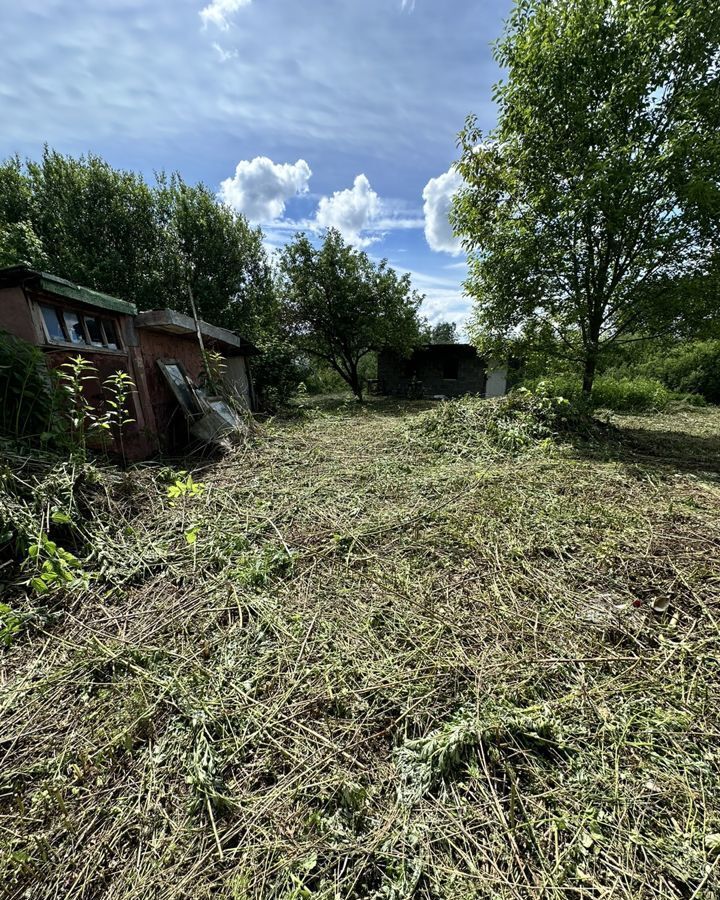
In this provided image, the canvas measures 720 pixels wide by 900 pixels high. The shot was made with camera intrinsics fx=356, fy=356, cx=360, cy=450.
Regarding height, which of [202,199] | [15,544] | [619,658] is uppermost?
[202,199]

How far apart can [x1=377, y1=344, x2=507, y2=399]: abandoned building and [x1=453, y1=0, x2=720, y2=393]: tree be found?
993 cm

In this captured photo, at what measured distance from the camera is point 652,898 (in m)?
1.11

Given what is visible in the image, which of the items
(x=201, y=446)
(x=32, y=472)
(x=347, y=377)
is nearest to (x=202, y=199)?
(x=347, y=377)

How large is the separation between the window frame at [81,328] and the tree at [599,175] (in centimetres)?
617

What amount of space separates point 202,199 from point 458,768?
17314 mm

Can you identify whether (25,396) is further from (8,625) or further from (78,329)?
(8,625)

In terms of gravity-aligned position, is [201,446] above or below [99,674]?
above

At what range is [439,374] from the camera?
1752 centimetres

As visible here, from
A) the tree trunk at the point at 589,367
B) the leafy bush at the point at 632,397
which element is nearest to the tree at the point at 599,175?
the tree trunk at the point at 589,367

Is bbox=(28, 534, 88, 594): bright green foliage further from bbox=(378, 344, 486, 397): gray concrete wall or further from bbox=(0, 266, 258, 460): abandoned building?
bbox=(378, 344, 486, 397): gray concrete wall

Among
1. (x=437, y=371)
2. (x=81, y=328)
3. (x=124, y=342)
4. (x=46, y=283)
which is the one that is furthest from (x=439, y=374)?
(x=46, y=283)

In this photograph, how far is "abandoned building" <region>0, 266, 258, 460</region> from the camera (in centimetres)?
368

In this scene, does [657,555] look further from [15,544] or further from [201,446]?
[201,446]

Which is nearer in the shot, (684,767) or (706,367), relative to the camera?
(684,767)
